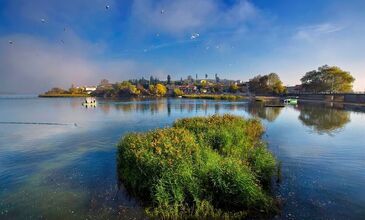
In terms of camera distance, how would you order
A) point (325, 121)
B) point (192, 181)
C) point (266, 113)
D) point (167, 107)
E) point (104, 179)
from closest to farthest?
point (192, 181), point (104, 179), point (325, 121), point (266, 113), point (167, 107)

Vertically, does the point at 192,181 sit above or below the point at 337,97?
below

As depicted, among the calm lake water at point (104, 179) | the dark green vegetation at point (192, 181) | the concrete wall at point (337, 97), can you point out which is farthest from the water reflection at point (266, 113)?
the concrete wall at point (337, 97)

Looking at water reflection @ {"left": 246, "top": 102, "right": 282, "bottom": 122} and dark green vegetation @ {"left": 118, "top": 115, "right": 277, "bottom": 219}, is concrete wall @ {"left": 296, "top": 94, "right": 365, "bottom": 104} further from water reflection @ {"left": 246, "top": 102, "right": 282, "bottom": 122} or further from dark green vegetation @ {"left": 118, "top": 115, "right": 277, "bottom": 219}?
dark green vegetation @ {"left": 118, "top": 115, "right": 277, "bottom": 219}

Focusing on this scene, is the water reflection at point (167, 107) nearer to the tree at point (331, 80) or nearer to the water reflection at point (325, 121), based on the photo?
the water reflection at point (325, 121)

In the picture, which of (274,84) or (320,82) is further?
(274,84)

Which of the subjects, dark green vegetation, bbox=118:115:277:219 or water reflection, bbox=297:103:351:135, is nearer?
dark green vegetation, bbox=118:115:277:219

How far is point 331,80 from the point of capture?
15550cm

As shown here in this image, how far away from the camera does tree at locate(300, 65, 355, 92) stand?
151000 millimetres

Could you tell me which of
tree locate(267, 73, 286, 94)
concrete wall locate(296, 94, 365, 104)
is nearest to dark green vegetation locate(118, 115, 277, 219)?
concrete wall locate(296, 94, 365, 104)

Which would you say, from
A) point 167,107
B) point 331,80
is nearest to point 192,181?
point 167,107

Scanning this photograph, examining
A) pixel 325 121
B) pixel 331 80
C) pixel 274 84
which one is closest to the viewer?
pixel 325 121

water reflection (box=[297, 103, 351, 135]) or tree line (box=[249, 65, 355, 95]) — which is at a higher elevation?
tree line (box=[249, 65, 355, 95])

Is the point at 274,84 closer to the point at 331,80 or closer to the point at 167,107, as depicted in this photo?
the point at 331,80

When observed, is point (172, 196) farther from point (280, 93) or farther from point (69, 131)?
point (280, 93)
